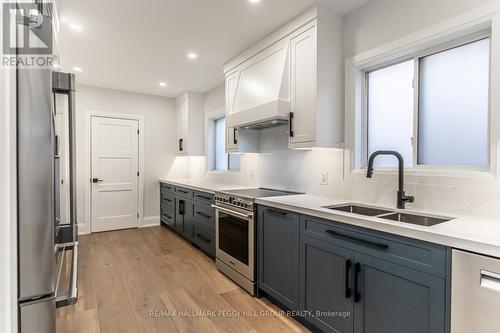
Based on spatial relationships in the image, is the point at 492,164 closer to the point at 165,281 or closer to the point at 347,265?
the point at 347,265

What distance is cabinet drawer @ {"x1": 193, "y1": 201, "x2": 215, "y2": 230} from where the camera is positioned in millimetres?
3415

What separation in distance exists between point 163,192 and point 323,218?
4.01 meters

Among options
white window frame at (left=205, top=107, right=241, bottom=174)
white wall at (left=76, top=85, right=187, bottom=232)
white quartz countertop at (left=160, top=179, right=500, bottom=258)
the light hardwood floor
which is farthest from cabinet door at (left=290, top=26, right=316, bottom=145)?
white wall at (left=76, top=85, right=187, bottom=232)

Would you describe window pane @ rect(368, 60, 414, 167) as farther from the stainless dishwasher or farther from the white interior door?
the white interior door

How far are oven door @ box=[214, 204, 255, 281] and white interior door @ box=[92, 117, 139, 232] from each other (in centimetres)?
273

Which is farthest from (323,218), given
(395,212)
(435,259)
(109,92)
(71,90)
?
(109,92)

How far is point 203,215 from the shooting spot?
3.63 metres

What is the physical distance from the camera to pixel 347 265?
67.5 inches

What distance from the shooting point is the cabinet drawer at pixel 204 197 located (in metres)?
3.39

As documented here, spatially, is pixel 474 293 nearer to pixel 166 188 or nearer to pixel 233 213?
pixel 233 213

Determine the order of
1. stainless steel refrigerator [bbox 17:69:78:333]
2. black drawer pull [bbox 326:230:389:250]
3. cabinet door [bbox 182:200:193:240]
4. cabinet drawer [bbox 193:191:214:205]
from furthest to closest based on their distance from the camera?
cabinet door [bbox 182:200:193:240]
cabinet drawer [bbox 193:191:214:205]
black drawer pull [bbox 326:230:389:250]
stainless steel refrigerator [bbox 17:69:78:333]

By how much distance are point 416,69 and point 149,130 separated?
15.3 feet

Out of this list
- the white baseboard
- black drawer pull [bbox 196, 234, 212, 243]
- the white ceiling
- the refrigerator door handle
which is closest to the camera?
the refrigerator door handle

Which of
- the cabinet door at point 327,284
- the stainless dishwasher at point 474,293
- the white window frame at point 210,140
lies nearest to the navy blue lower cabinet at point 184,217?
the white window frame at point 210,140
